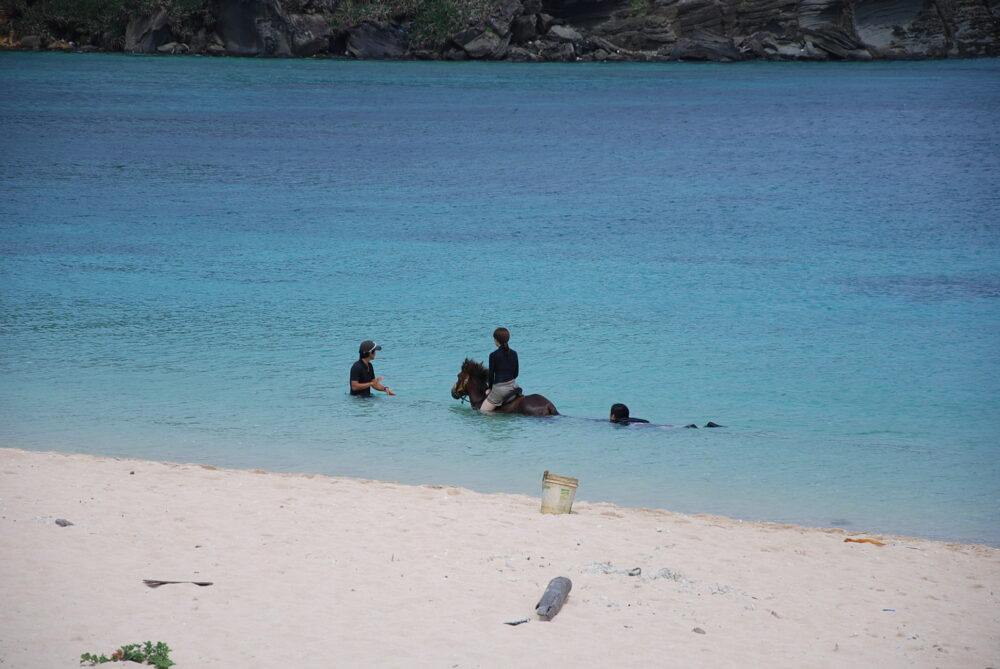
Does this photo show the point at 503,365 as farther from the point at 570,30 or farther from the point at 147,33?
the point at 147,33

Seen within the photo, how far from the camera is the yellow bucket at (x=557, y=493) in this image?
9.18m

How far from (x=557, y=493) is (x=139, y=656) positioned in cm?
429

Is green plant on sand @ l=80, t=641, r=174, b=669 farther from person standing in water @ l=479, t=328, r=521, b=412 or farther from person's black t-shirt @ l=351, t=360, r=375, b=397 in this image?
person's black t-shirt @ l=351, t=360, r=375, b=397

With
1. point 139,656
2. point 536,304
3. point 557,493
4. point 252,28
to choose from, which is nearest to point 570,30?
point 252,28

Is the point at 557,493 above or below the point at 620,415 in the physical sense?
above

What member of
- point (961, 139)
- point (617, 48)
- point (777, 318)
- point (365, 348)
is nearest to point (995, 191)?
point (961, 139)

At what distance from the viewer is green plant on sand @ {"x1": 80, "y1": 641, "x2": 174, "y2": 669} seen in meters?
5.73

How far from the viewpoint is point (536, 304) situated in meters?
20.3

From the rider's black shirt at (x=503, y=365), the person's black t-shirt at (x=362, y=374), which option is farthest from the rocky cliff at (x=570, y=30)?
the rider's black shirt at (x=503, y=365)

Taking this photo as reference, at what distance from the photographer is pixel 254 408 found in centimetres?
1382

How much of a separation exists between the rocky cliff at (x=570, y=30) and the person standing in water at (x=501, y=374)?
3520 inches

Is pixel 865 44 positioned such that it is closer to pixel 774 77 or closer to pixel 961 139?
pixel 774 77

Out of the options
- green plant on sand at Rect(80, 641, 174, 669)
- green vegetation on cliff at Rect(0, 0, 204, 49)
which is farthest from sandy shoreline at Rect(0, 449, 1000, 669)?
green vegetation on cliff at Rect(0, 0, 204, 49)

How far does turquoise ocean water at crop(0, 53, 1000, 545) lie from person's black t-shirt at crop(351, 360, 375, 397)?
0.22 m
